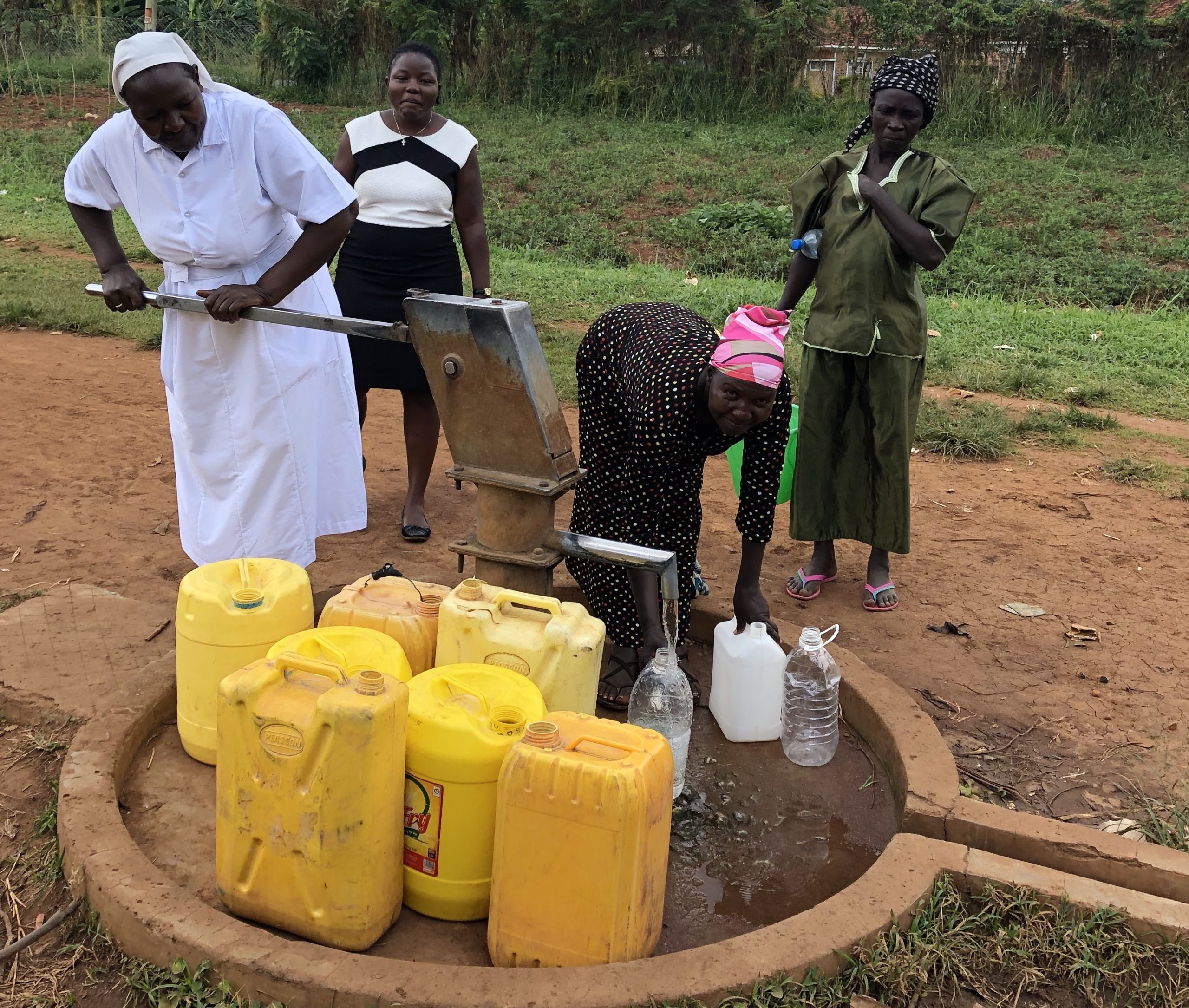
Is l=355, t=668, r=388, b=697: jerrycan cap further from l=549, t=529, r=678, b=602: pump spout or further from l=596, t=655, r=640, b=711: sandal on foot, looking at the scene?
l=596, t=655, r=640, b=711: sandal on foot

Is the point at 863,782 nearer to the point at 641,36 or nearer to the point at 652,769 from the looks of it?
the point at 652,769

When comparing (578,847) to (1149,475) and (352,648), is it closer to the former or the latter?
(352,648)

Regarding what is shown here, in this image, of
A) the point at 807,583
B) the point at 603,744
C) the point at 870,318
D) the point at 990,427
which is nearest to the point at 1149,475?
the point at 990,427

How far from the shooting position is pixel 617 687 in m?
3.22

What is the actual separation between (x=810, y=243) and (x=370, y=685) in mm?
2405

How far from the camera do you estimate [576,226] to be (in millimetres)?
11133

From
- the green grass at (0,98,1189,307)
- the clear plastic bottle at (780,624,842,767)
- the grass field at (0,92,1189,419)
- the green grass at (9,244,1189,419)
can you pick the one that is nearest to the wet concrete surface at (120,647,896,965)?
the clear plastic bottle at (780,624,842,767)

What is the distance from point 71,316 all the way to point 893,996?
685cm

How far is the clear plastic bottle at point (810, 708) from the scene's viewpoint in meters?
3.04

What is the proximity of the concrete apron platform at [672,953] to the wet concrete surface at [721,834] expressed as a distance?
86 millimetres

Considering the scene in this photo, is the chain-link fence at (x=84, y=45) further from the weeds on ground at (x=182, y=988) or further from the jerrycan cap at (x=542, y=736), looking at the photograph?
the jerrycan cap at (x=542, y=736)

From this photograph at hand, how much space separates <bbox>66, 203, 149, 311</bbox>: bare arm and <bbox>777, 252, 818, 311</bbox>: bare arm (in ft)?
6.87

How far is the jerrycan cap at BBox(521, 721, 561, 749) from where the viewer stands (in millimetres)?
2123

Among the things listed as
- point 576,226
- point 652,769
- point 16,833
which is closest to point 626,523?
point 652,769
